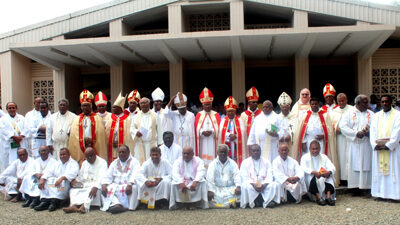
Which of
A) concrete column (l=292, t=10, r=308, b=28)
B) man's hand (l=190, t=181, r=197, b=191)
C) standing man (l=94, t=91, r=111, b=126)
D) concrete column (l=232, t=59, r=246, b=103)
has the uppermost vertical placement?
concrete column (l=292, t=10, r=308, b=28)

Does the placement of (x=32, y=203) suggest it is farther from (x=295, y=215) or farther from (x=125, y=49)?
(x=125, y=49)

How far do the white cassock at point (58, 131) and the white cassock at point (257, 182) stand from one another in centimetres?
365

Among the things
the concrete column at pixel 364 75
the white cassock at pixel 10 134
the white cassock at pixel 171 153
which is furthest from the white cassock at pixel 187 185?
the concrete column at pixel 364 75

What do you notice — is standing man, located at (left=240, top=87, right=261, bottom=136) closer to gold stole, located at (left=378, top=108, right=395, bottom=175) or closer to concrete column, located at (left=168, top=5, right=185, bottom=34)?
gold stole, located at (left=378, top=108, right=395, bottom=175)

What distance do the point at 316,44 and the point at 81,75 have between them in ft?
30.6

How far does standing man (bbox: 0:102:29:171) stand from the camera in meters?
7.89

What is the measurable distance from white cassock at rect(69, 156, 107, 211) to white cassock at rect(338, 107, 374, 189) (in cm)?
457

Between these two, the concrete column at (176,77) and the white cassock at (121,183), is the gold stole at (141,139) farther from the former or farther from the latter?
the concrete column at (176,77)

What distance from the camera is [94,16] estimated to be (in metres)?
12.9

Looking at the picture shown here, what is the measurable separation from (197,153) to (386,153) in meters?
3.58

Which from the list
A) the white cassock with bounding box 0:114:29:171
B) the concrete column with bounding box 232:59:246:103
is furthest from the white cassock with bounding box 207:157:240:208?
the concrete column with bounding box 232:59:246:103

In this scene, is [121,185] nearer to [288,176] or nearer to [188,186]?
[188,186]

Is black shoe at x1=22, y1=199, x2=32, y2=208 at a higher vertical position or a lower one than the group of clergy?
lower

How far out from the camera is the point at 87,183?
21.4 ft
